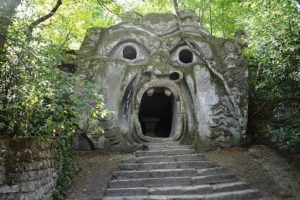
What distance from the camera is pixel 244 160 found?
811 cm

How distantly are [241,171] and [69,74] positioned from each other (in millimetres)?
4775

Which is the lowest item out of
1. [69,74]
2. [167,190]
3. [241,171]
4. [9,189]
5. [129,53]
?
[167,190]

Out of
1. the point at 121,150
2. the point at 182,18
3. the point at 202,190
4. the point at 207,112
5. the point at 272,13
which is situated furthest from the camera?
the point at 182,18

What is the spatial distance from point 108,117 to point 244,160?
390cm

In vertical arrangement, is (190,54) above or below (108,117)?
above

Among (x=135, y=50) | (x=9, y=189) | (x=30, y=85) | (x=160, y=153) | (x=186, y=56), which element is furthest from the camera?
(x=186, y=56)

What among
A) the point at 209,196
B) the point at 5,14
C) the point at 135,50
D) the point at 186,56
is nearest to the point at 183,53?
the point at 186,56

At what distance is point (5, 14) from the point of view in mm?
4477

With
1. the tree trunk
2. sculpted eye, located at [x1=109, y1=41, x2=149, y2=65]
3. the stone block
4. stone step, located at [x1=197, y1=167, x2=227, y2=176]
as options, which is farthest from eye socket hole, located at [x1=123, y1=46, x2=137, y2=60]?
the stone block

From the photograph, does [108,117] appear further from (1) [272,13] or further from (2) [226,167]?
(1) [272,13]

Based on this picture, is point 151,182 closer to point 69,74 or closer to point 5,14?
point 69,74

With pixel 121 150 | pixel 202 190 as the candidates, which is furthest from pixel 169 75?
pixel 202 190

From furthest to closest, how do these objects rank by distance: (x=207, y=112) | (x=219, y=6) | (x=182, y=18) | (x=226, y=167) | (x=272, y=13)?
1. (x=219, y=6)
2. (x=182, y=18)
3. (x=207, y=112)
4. (x=226, y=167)
5. (x=272, y=13)

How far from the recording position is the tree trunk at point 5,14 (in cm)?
445
